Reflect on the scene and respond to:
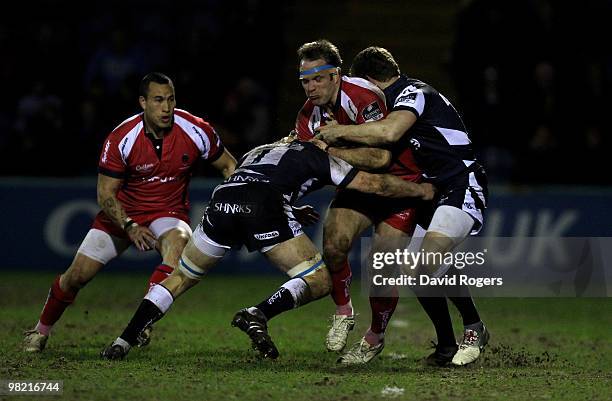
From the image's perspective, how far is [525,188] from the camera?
15.0m

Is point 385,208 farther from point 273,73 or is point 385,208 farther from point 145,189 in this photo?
point 273,73

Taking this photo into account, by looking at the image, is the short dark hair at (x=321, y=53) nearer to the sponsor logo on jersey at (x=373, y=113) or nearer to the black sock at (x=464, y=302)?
the sponsor logo on jersey at (x=373, y=113)

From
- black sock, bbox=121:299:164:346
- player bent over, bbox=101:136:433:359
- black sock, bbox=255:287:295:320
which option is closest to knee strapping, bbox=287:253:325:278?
player bent over, bbox=101:136:433:359

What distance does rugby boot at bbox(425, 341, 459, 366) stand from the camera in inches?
344

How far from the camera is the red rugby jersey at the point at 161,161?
9523 millimetres

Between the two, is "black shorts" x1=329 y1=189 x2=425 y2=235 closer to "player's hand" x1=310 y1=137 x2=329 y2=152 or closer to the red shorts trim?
"player's hand" x1=310 y1=137 x2=329 y2=152

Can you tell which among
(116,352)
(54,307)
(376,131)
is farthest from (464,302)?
(54,307)

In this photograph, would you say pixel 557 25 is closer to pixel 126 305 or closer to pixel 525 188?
pixel 525 188

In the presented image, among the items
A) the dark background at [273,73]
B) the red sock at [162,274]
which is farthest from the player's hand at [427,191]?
the dark background at [273,73]

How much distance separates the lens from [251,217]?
8.27 m

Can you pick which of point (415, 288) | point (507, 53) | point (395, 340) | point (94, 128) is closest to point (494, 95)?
point (507, 53)

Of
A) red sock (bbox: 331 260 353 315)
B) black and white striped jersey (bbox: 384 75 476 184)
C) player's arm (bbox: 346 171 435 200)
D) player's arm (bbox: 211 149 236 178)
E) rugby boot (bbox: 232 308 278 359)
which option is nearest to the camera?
rugby boot (bbox: 232 308 278 359)

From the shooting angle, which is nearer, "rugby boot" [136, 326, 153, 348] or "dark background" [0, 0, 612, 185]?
"rugby boot" [136, 326, 153, 348]

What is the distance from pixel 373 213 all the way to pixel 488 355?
5.16 ft
